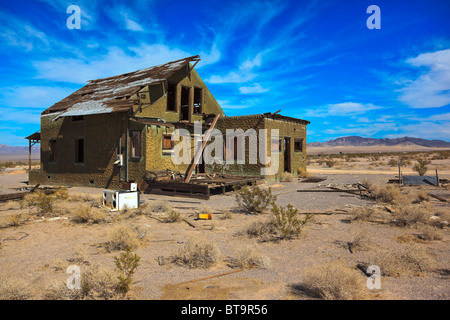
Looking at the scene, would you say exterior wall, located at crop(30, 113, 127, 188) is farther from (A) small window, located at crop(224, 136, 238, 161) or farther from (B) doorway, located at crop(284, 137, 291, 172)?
(B) doorway, located at crop(284, 137, 291, 172)

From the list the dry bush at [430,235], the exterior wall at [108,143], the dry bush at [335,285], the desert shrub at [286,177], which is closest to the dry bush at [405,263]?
the dry bush at [335,285]

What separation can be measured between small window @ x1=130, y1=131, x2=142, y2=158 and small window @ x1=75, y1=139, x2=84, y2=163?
438 centimetres

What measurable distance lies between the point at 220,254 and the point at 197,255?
45cm

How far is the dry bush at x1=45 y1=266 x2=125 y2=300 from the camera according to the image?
3.64m

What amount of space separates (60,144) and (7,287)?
16226mm

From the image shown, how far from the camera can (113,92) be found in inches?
661

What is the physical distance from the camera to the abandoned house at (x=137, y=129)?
579 inches

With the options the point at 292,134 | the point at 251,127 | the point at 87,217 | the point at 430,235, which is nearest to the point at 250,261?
the point at 430,235

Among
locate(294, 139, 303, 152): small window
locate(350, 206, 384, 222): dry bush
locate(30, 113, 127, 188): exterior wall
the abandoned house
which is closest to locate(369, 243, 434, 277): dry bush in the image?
locate(350, 206, 384, 222): dry bush

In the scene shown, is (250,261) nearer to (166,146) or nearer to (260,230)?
(260,230)

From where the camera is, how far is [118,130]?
49.3 feet

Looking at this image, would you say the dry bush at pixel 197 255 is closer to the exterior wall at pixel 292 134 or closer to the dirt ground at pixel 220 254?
the dirt ground at pixel 220 254
